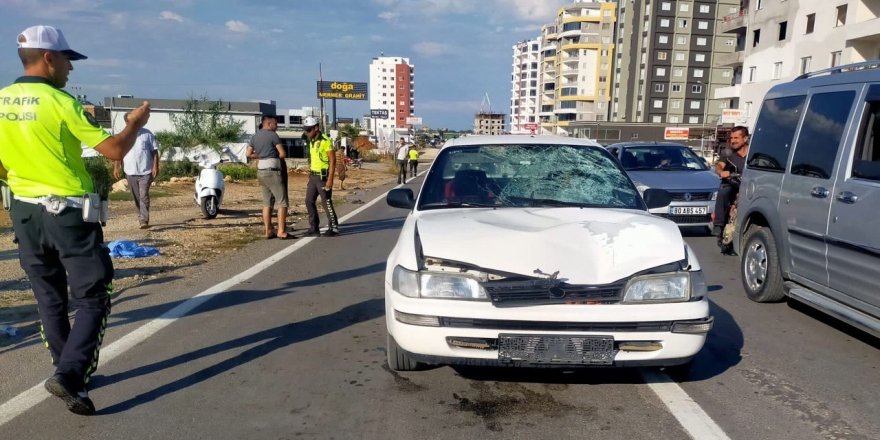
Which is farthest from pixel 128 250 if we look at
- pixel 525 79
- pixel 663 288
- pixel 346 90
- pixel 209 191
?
pixel 525 79

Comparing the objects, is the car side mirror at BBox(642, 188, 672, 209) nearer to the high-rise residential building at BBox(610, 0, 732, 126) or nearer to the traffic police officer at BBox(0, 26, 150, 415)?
the traffic police officer at BBox(0, 26, 150, 415)

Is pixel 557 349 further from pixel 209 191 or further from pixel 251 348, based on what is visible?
pixel 209 191

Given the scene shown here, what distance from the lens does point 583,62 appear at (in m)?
97.1

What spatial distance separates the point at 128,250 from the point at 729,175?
27.6 ft

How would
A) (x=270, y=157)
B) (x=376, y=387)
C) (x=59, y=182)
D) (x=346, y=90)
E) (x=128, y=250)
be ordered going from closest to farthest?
1. (x=59, y=182)
2. (x=376, y=387)
3. (x=128, y=250)
4. (x=270, y=157)
5. (x=346, y=90)

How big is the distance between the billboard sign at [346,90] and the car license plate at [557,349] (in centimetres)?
7152

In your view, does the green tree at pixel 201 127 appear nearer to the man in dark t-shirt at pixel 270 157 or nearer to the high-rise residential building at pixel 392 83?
the man in dark t-shirt at pixel 270 157

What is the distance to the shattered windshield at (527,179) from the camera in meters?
4.68

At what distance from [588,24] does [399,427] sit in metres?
104

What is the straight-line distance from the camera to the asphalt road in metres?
3.30

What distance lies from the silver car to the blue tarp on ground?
6.89 meters

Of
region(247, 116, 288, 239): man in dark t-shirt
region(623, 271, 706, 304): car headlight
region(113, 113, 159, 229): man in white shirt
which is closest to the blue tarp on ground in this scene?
region(247, 116, 288, 239): man in dark t-shirt

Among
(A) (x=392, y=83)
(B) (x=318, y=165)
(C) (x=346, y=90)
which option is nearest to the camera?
(B) (x=318, y=165)

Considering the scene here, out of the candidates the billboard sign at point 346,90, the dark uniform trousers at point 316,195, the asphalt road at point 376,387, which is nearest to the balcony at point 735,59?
the billboard sign at point 346,90
